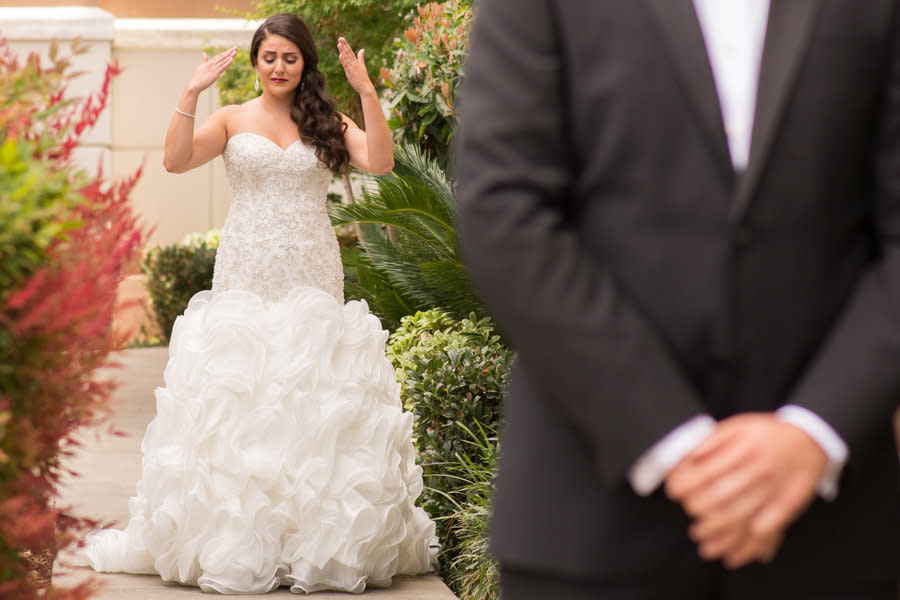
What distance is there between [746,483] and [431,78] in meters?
6.40

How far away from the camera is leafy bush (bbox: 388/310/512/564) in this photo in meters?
6.20

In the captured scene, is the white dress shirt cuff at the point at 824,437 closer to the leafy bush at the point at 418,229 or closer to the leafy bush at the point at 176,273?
the leafy bush at the point at 418,229

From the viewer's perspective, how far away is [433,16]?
25.6ft

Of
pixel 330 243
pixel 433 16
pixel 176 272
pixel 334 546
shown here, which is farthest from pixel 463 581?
pixel 176 272

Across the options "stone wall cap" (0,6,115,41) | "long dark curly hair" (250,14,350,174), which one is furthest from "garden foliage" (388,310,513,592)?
"stone wall cap" (0,6,115,41)

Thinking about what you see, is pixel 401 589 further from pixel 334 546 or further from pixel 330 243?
pixel 330 243

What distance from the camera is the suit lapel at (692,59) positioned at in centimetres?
152

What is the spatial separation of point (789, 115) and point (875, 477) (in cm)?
51

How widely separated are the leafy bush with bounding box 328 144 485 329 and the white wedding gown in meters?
1.67

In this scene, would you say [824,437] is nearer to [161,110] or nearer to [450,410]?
[450,410]

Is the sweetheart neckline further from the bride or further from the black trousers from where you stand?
the black trousers

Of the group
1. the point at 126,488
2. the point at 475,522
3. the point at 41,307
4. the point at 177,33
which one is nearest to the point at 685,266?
the point at 41,307

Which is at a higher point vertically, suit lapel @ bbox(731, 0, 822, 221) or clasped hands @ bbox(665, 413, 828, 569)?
suit lapel @ bbox(731, 0, 822, 221)

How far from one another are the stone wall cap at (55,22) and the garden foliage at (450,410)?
10.4m
